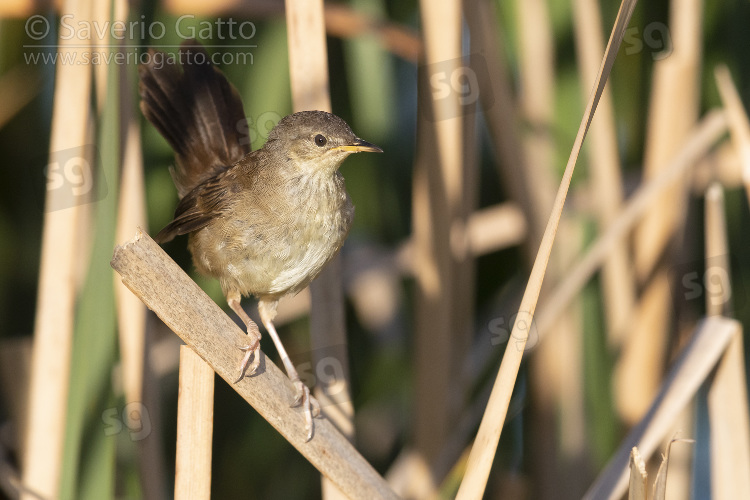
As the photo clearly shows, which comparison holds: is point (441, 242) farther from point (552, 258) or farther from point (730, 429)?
point (730, 429)

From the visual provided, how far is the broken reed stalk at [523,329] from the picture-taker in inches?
45.2

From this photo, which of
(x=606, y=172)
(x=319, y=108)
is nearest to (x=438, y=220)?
(x=319, y=108)

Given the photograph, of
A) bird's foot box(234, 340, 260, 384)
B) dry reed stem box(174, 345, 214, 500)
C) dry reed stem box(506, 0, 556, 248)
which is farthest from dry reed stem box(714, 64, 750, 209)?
dry reed stem box(174, 345, 214, 500)

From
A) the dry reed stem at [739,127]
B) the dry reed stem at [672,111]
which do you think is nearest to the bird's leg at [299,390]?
the dry reed stem at [672,111]

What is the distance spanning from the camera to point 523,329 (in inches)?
50.5

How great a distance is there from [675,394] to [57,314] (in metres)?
1.45

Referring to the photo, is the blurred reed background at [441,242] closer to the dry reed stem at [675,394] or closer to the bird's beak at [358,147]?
the dry reed stem at [675,394]

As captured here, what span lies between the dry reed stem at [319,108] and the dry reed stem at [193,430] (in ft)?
1.44

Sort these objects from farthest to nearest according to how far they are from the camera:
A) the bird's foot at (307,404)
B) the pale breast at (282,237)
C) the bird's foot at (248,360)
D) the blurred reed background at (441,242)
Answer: the pale breast at (282,237) → the blurred reed background at (441,242) → the bird's foot at (307,404) → the bird's foot at (248,360)

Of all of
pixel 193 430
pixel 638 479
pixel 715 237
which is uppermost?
pixel 715 237

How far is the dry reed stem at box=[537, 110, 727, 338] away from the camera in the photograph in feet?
7.29

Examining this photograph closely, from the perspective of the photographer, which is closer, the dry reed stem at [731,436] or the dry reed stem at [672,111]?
the dry reed stem at [731,436]

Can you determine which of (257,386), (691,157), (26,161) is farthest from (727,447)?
(26,161)

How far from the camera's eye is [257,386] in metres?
1.42
